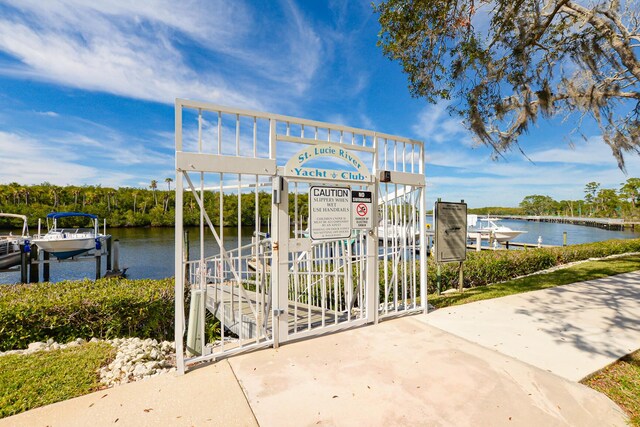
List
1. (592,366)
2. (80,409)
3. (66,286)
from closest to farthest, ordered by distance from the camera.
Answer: (80,409)
(592,366)
(66,286)

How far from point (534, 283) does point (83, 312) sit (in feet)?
28.1

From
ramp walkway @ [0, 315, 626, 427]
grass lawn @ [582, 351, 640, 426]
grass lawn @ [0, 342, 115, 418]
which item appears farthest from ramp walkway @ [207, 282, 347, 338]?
grass lawn @ [582, 351, 640, 426]

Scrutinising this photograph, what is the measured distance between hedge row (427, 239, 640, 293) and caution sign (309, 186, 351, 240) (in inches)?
155

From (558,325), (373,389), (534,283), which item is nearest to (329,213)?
(373,389)

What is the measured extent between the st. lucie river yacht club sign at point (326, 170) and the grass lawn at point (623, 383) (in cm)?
311

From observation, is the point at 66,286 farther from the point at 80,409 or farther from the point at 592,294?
the point at 592,294

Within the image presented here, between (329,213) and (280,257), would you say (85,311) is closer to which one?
(280,257)

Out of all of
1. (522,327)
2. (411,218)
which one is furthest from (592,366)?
(411,218)

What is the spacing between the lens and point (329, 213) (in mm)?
3799

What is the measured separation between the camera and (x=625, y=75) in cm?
735

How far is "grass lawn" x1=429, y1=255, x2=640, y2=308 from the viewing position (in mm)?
5750

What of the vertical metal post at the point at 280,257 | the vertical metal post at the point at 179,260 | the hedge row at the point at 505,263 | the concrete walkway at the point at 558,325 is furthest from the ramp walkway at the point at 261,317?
the hedge row at the point at 505,263

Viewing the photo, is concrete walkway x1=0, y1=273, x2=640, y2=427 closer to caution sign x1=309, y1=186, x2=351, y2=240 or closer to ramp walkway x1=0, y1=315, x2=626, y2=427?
ramp walkway x1=0, y1=315, x2=626, y2=427

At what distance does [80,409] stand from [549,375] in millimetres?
4045
